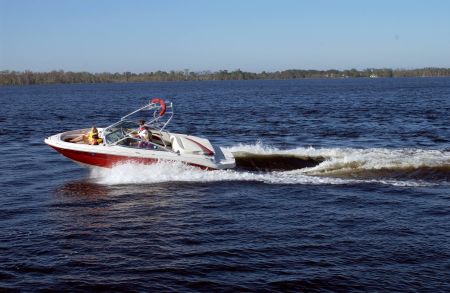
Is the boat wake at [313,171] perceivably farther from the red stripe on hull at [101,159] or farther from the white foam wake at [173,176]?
the red stripe on hull at [101,159]

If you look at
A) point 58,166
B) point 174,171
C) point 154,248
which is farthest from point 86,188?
point 154,248

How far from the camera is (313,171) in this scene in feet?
68.8

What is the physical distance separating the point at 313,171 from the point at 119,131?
7561 mm

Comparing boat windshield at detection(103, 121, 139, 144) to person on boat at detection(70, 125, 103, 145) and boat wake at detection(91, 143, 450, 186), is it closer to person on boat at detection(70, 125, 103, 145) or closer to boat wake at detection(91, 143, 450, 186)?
person on boat at detection(70, 125, 103, 145)

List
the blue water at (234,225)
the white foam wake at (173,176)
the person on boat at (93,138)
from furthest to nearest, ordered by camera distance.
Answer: the person on boat at (93,138) < the white foam wake at (173,176) < the blue water at (234,225)

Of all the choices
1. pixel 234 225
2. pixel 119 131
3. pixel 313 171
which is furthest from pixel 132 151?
pixel 313 171

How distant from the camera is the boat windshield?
2016cm

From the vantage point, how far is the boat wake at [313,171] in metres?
19.7

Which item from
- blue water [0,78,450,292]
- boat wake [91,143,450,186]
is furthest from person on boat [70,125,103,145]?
blue water [0,78,450,292]

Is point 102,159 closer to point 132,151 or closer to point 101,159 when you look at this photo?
point 101,159

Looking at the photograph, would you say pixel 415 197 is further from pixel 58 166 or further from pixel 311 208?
pixel 58 166

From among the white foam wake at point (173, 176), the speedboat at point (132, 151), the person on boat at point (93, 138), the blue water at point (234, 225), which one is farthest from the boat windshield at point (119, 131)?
the blue water at point (234, 225)

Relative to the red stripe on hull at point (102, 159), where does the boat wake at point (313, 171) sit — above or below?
below

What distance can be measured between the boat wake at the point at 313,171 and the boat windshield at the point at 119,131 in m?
1.11
